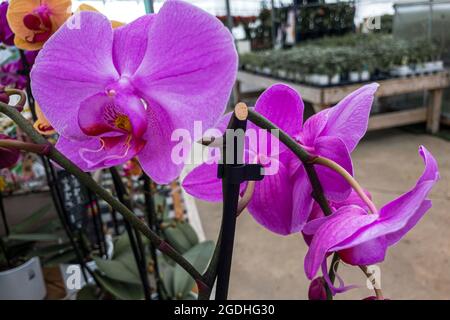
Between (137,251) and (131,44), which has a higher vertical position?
(131,44)

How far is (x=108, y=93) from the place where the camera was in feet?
0.68

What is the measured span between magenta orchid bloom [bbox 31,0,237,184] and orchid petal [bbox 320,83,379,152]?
0.08m

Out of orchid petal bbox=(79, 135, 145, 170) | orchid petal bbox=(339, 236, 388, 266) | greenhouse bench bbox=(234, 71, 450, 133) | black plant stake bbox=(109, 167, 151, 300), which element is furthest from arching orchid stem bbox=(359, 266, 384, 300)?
greenhouse bench bbox=(234, 71, 450, 133)

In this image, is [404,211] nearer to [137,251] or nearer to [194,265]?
[137,251]

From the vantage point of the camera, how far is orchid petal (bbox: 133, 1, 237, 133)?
0.19m

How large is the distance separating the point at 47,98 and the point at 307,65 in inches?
95.4

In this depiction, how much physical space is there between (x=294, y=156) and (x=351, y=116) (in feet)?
0.13

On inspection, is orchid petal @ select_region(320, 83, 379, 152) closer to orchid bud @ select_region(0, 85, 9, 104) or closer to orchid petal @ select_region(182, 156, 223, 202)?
orchid petal @ select_region(182, 156, 223, 202)

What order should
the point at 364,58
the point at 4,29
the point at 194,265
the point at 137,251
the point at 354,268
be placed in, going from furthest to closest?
the point at 364,58
the point at 354,268
the point at 194,265
the point at 137,251
the point at 4,29

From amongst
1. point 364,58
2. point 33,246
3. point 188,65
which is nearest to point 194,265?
point 33,246

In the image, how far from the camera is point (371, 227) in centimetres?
18

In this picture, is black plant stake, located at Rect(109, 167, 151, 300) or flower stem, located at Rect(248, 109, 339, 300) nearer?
flower stem, located at Rect(248, 109, 339, 300)

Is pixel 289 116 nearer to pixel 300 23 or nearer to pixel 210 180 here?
pixel 210 180
